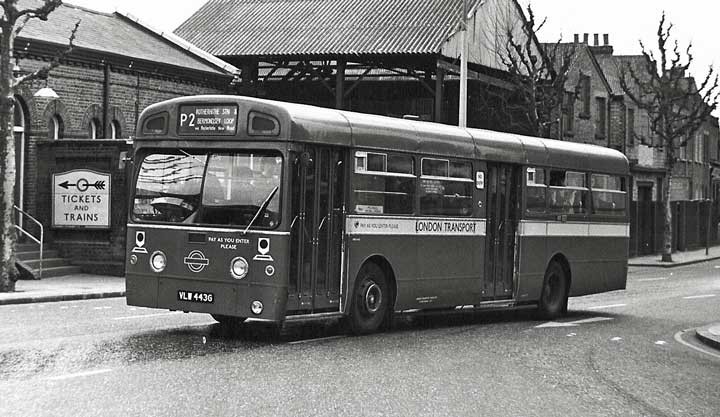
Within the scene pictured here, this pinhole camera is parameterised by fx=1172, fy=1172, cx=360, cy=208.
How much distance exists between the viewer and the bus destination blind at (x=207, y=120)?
13297 mm

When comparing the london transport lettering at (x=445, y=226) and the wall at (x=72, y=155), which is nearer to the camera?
the london transport lettering at (x=445, y=226)

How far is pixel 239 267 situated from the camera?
13.1 metres

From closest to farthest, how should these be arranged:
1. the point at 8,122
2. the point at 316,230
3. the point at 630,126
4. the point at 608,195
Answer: the point at 316,230 → the point at 608,195 → the point at 8,122 → the point at 630,126

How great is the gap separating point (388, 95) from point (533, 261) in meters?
29.4

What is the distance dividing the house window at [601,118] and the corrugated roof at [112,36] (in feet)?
79.0

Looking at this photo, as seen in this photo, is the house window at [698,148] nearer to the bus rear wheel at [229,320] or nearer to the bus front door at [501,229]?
the bus front door at [501,229]

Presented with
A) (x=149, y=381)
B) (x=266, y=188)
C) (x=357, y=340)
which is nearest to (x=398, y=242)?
(x=357, y=340)

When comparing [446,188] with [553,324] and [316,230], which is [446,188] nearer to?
[316,230]

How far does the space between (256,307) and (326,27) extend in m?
30.8

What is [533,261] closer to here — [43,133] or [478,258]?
[478,258]

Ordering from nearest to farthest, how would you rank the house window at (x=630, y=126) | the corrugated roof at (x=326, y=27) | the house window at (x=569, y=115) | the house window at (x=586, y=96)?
the corrugated roof at (x=326, y=27) < the house window at (x=569, y=115) < the house window at (x=586, y=96) < the house window at (x=630, y=126)

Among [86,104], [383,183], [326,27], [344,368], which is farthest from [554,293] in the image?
[326,27]

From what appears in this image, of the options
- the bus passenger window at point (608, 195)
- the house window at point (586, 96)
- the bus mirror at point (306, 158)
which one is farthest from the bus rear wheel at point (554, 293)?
the house window at point (586, 96)

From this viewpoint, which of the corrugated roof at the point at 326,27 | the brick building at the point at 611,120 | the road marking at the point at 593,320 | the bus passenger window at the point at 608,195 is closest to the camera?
the road marking at the point at 593,320
